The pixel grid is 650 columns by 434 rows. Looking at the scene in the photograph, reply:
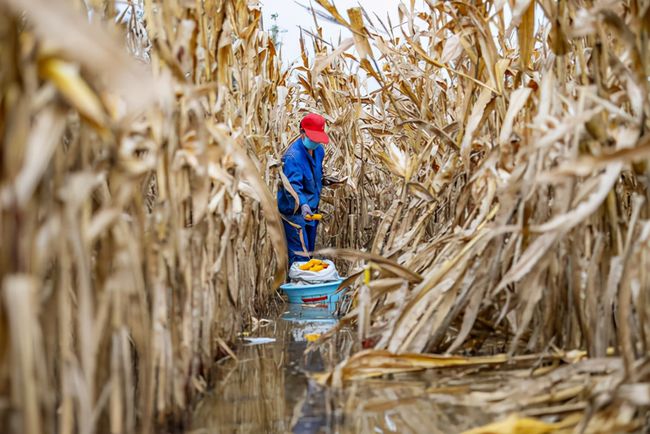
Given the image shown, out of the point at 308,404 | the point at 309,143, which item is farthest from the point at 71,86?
the point at 309,143

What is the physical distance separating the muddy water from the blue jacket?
7.04 ft

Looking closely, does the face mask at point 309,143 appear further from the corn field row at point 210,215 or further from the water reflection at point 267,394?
→ the water reflection at point 267,394

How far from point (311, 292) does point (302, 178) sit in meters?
1.06

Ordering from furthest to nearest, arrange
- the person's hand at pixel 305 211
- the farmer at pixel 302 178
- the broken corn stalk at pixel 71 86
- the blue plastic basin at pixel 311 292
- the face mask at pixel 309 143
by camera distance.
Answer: the face mask at pixel 309 143, the farmer at pixel 302 178, the person's hand at pixel 305 211, the blue plastic basin at pixel 311 292, the broken corn stalk at pixel 71 86

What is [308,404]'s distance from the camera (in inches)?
69.3

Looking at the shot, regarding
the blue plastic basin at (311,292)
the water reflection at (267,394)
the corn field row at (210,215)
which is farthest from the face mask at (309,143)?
the water reflection at (267,394)

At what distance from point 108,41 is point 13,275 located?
38cm

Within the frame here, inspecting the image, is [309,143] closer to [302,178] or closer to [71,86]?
[302,178]

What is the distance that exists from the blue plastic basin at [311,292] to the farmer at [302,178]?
1.59 feet

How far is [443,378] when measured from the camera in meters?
1.81

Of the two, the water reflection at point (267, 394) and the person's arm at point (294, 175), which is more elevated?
the person's arm at point (294, 175)

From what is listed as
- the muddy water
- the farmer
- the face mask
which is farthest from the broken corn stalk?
the face mask

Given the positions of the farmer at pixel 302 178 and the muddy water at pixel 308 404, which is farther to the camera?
the farmer at pixel 302 178

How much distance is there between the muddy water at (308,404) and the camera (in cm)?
158
